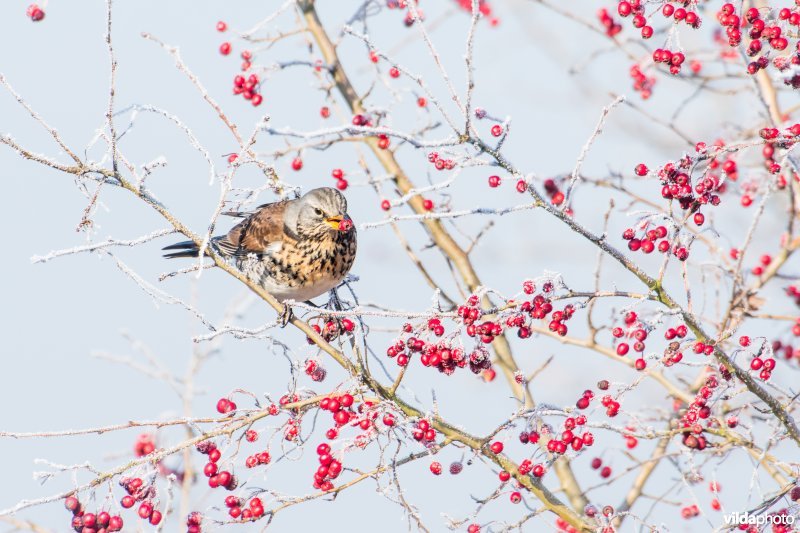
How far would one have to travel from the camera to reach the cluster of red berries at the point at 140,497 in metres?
3.03

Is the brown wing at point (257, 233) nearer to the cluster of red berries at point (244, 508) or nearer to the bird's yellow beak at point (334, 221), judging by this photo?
the bird's yellow beak at point (334, 221)

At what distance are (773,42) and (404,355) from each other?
1463 mm

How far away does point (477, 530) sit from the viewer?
319 cm

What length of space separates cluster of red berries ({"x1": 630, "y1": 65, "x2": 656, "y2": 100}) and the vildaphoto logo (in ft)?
9.36

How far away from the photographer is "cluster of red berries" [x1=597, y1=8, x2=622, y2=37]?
523 centimetres

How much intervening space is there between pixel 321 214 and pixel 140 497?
243 cm

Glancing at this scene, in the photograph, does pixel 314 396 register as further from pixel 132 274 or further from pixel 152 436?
pixel 152 436

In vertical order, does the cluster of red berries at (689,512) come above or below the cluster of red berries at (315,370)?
below

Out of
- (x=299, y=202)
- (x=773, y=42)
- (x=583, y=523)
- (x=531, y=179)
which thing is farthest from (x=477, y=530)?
(x=299, y=202)

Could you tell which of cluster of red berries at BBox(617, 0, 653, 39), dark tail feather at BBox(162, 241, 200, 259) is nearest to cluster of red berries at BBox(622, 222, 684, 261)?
cluster of red berries at BBox(617, 0, 653, 39)

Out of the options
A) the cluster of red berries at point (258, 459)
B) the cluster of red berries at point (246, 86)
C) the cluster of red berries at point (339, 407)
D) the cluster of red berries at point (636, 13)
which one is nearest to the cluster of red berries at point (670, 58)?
the cluster of red berries at point (636, 13)

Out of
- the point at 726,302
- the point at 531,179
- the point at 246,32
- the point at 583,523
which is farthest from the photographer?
the point at 246,32

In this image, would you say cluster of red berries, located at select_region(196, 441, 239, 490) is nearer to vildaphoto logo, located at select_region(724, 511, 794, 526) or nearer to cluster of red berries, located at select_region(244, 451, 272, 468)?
cluster of red berries, located at select_region(244, 451, 272, 468)

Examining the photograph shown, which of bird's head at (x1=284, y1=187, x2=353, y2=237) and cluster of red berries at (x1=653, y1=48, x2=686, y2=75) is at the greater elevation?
bird's head at (x1=284, y1=187, x2=353, y2=237)
